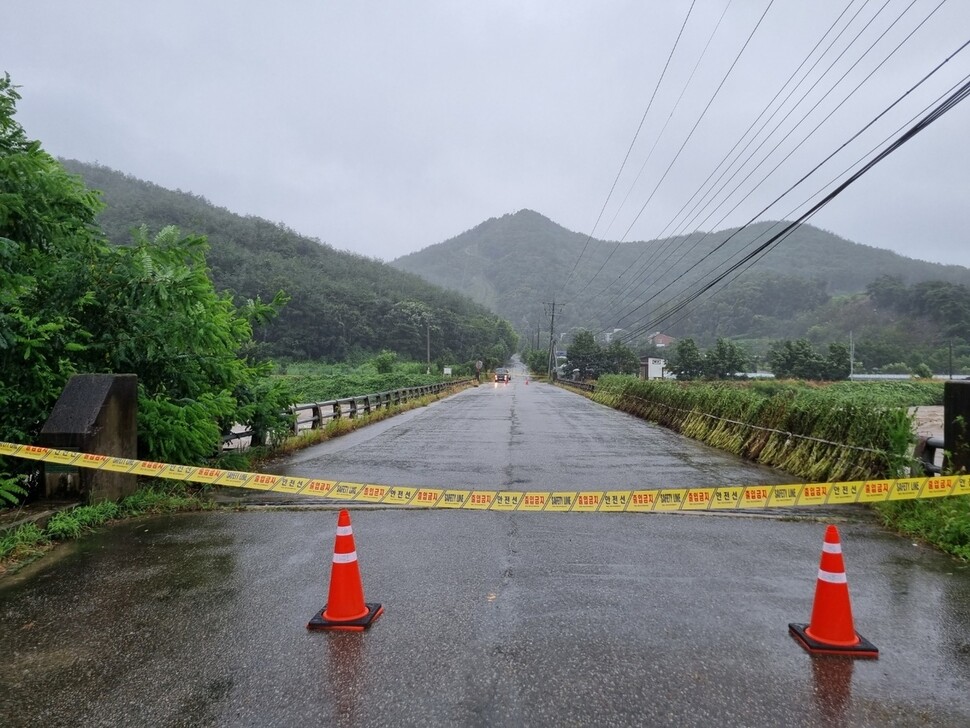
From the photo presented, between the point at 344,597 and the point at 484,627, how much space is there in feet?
3.06

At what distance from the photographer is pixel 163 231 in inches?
339

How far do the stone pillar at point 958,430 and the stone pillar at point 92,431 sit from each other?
9.37m

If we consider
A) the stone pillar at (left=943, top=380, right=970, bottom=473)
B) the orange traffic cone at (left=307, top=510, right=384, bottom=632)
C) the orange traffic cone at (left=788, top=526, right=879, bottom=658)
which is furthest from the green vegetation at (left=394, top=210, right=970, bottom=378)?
the orange traffic cone at (left=307, top=510, right=384, bottom=632)

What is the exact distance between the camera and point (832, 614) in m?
3.76

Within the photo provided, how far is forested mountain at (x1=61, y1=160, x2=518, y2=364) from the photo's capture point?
104 metres

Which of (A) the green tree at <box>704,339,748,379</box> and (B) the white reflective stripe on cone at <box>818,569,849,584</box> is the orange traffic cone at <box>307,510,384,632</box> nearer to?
(B) the white reflective stripe on cone at <box>818,569,849,584</box>

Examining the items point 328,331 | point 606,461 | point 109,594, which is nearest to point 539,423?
point 606,461

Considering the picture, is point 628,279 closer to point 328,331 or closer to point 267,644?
point 328,331

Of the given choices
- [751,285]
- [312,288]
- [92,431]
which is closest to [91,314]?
[92,431]

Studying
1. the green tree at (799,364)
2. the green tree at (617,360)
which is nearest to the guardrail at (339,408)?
the green tree at (617,360)

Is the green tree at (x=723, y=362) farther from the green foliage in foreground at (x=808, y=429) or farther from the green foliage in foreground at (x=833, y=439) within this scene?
the green foliage in foreground at (x=833, y=439)

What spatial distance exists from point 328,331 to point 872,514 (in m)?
107

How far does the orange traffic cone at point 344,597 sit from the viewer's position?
3963 millimetres

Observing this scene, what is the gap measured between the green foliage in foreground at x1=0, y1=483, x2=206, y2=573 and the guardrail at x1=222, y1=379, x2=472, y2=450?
112 inches
